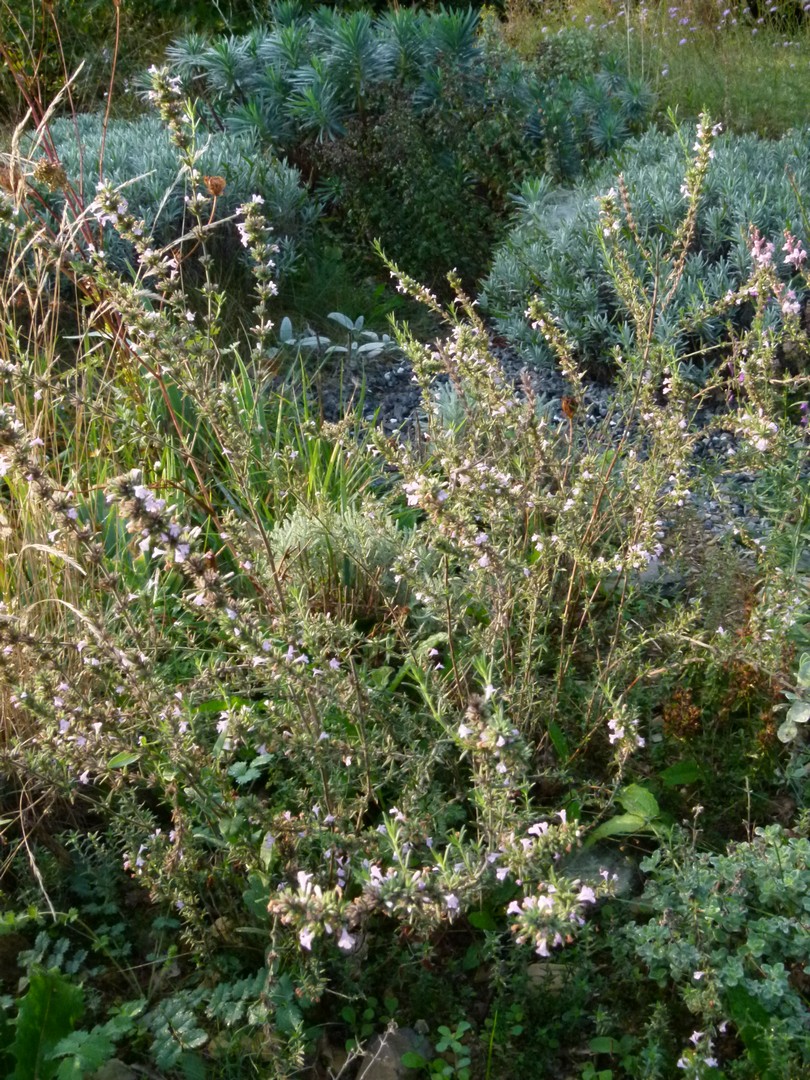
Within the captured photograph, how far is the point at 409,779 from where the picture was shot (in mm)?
2062

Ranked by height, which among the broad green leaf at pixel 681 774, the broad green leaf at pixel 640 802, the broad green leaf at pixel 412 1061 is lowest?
the broad green leaf at pixel 412 1061

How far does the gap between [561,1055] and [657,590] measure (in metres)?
1.28

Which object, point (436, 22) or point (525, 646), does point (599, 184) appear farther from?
point (525, 646)

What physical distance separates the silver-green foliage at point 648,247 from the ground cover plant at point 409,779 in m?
1.55

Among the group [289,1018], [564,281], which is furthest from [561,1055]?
[564,281]

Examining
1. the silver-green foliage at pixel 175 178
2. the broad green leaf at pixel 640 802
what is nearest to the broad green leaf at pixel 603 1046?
the broad green leaf at pixel 640 802

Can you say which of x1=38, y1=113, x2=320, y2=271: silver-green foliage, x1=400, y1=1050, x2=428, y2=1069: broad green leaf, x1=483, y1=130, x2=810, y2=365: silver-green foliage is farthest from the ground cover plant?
x1=38, y1=113, x2=320, y2=271: silver-green foliage

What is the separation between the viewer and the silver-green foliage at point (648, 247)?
424 cm

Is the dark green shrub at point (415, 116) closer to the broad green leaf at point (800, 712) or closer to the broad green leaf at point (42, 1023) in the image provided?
the broad green leaf at point (800, 712)

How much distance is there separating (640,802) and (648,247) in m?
2.98

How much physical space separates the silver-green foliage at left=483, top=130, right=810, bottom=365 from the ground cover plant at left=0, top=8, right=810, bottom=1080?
1.55 meters

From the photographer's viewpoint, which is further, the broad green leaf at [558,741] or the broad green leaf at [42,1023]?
the broad green leaf at [558,741]

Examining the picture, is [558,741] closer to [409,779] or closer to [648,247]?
[409,779]

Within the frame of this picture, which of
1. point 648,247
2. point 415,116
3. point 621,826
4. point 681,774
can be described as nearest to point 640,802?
point 621,826
